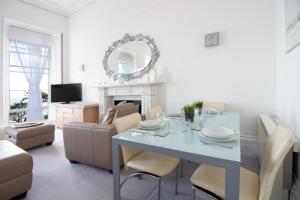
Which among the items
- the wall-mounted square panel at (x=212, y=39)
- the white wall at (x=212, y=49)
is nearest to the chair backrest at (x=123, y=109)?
the white wall at (x=212, y=49)

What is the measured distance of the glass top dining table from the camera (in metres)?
0.87

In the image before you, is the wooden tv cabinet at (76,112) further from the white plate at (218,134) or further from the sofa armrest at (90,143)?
the white plate at (218,134)

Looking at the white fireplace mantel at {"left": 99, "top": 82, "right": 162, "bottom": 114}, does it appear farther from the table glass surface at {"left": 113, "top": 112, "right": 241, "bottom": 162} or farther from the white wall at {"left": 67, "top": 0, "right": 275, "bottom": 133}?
the table glass surface at {"left": 113, "top": 112, "right": 241, "bottom": 162}

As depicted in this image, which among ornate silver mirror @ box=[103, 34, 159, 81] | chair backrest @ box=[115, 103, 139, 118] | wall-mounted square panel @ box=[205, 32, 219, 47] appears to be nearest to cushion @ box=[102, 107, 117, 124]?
chair backrest @ box=[115, 103, 139, 118]

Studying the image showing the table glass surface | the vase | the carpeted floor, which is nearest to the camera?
the table glass surface

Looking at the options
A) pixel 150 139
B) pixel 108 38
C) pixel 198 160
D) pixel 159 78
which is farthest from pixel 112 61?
pixel 198 160

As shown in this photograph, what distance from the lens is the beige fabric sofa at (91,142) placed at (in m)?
2.02

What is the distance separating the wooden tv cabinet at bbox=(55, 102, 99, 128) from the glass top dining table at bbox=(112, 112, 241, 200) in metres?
3.14

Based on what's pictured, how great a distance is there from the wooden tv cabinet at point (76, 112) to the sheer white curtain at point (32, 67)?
53cm

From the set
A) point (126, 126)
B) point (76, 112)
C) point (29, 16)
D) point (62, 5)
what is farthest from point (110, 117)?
point (62, 5)

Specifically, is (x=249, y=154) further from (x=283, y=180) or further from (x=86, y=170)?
(x=86, y=170)

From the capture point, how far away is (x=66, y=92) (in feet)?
15.4

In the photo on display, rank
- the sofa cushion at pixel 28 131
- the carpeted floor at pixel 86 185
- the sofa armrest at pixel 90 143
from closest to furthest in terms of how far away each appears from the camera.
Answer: the carpeted floor at pixel 86 185, the sofa armrest at pixel 90 143, the sofa cushion at pixel 28 131

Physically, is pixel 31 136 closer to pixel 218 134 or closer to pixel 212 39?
pixel 218 134
